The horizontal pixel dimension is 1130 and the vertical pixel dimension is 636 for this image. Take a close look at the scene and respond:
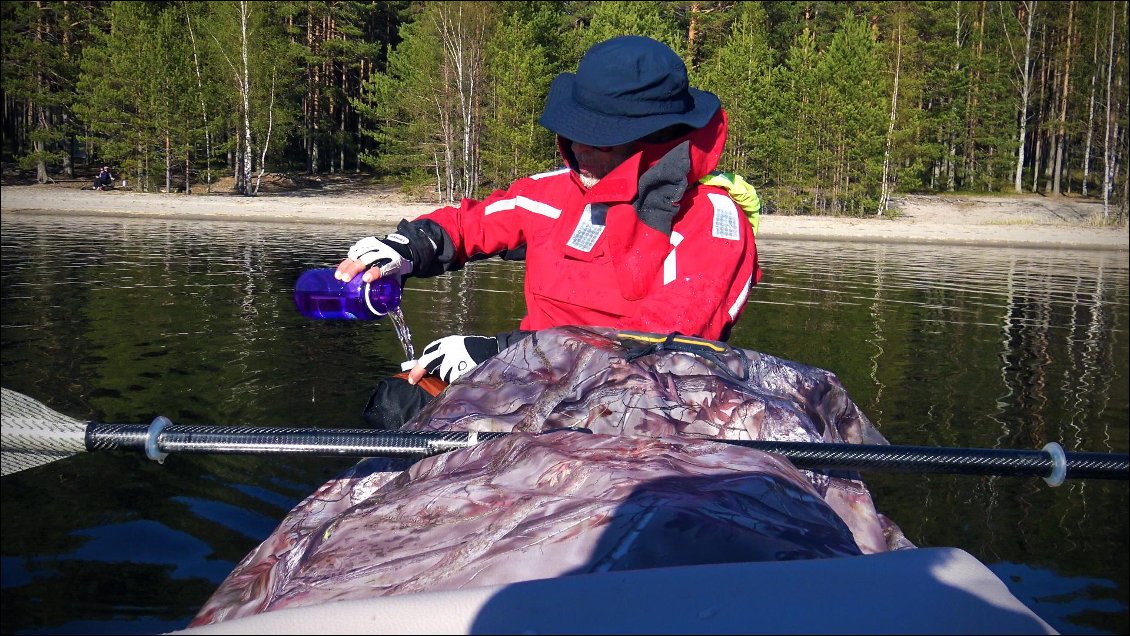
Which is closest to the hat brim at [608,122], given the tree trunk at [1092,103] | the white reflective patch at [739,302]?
the white reflective patch at [739,302]

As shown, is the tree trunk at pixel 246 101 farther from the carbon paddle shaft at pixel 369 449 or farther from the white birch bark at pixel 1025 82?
the carbon paddle shaft at pixel 369 449

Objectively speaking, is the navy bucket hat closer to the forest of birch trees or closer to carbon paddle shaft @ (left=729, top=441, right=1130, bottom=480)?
carbon paddle shaft @ (left=729, top=441, right=1130, bottom=480)

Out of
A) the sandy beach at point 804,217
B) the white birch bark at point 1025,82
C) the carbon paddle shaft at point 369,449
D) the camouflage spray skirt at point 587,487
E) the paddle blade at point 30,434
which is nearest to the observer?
the camouflage spray skirt at point 587,487

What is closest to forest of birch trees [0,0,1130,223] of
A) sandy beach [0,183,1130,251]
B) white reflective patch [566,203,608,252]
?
sandy beach [0,183,1130,251]

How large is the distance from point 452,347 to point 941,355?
6.53m

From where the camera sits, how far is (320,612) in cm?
128

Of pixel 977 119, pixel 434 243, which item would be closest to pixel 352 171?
pixel 977 119

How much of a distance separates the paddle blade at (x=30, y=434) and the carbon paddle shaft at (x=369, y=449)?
0.06m

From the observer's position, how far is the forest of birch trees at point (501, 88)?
3616 cm

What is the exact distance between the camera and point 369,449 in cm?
253

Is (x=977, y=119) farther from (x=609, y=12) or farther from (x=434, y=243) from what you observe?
(x=434, y=243)

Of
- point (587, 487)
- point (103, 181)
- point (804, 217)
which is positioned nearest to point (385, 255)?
point (587, 487)

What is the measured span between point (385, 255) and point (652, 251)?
887 millimetres

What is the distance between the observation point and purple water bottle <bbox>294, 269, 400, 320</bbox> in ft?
11.6
